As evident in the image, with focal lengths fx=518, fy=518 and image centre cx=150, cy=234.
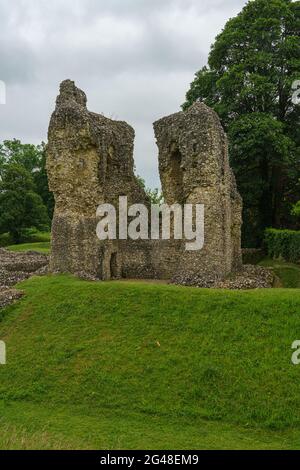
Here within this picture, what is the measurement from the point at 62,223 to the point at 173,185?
6.12m

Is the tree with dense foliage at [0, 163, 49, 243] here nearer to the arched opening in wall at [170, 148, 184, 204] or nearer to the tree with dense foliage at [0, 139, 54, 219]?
the tree with dense foliage at [0, 139, 54, 219]

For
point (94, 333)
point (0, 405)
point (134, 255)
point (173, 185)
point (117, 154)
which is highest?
point (117, 154)

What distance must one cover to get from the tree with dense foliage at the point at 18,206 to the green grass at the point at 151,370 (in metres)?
33.6

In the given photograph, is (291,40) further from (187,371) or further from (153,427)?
(153,427)

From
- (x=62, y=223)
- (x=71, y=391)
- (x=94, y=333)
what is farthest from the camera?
(x=62, y=223)

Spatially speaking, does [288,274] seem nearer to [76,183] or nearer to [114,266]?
[114,266]

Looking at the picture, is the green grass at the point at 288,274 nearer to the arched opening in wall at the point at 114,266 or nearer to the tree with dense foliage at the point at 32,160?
the arched opening in wall at the point at 114,266

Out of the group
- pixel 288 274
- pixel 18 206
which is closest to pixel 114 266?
pixel 288 274

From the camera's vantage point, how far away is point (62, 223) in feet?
71.9

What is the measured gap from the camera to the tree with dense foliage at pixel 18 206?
164ft

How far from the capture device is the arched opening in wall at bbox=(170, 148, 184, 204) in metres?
25.0

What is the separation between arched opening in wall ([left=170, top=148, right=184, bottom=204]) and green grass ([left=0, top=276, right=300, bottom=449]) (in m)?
8.29

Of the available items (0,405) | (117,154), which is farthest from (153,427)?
(117,154)

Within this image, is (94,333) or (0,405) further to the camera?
(94,333)
